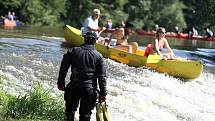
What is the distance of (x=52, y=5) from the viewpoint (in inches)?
1965

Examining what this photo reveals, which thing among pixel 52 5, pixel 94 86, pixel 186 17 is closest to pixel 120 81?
pixel 94 86

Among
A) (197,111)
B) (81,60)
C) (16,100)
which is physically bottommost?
(197,111)

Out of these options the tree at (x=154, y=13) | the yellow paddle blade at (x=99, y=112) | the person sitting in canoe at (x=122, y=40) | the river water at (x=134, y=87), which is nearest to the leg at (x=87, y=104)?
the yellow paddle blade at (x=99, y=112)

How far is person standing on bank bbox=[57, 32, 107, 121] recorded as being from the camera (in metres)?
7.09

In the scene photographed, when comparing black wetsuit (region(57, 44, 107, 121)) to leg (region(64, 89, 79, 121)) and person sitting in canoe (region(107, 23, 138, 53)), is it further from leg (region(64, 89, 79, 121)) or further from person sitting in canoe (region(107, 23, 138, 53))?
person sitting in canoe (region(107, 23, 138, 53))

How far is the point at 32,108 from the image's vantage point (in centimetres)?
796

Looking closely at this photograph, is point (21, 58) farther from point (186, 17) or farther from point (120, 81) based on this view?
point (186, 17)

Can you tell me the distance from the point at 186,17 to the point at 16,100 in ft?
188

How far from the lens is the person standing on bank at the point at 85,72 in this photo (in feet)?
23.2

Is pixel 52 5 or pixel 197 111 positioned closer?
pixel 197 111

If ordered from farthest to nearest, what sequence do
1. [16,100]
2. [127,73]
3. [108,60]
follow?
[108,60], [127,73], [16,100]

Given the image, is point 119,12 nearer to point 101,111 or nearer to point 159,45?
point 159,45

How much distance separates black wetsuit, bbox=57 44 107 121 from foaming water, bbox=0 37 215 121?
2035 mm


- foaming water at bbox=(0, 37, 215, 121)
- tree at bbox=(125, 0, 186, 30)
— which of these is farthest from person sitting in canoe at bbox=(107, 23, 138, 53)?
tree at bbox=(125, 0, 186, 30)
